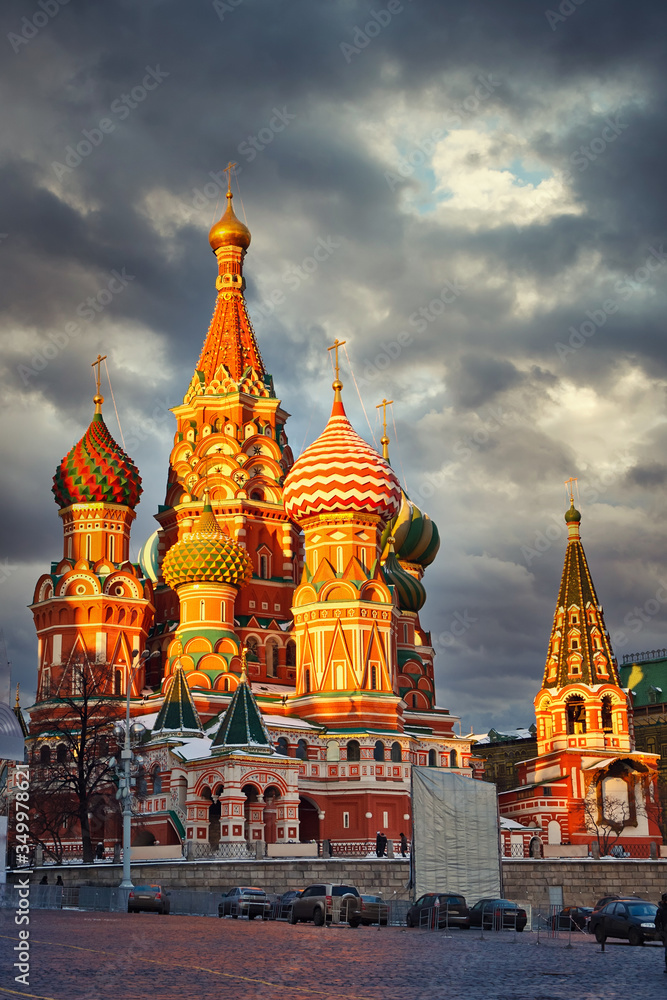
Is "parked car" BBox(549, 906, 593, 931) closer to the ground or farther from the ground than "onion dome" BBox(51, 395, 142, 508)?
closer to the ground

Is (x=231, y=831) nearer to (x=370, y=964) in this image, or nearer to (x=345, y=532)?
(x=345, y=532)

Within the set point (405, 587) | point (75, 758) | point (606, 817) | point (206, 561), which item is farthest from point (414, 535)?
point (75, 758)

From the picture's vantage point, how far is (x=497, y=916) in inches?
929

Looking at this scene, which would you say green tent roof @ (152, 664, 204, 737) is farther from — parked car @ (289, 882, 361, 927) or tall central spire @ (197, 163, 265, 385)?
parked car @ (289, 882, 361, 927)

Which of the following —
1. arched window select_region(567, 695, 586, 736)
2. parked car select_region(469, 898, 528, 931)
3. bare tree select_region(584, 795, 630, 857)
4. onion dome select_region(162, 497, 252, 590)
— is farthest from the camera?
arched window select_region(567, 695, 586, 736)

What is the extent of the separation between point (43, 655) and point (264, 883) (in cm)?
2390

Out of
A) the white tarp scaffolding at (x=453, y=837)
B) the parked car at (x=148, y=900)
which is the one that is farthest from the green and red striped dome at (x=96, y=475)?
the white tarp scaffolding at (x=453, y=837)

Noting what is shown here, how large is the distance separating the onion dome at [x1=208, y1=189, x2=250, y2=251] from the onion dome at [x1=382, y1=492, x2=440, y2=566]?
14566 mm

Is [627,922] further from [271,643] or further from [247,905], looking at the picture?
[271,643]

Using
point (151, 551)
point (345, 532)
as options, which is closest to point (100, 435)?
point (151, 551)

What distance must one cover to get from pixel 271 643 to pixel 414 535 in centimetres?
1100

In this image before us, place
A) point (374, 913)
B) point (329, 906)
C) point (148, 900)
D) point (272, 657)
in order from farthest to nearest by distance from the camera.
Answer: point (272, 657) < point (148, 900) < point (374, 913) < point (329, 906)

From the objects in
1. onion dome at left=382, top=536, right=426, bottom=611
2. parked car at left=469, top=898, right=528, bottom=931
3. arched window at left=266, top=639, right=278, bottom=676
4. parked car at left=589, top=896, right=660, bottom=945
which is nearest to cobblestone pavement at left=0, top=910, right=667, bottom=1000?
parked car at left=589, top=896, right=660, bottom=945

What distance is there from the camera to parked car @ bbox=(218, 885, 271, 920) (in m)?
26.5
